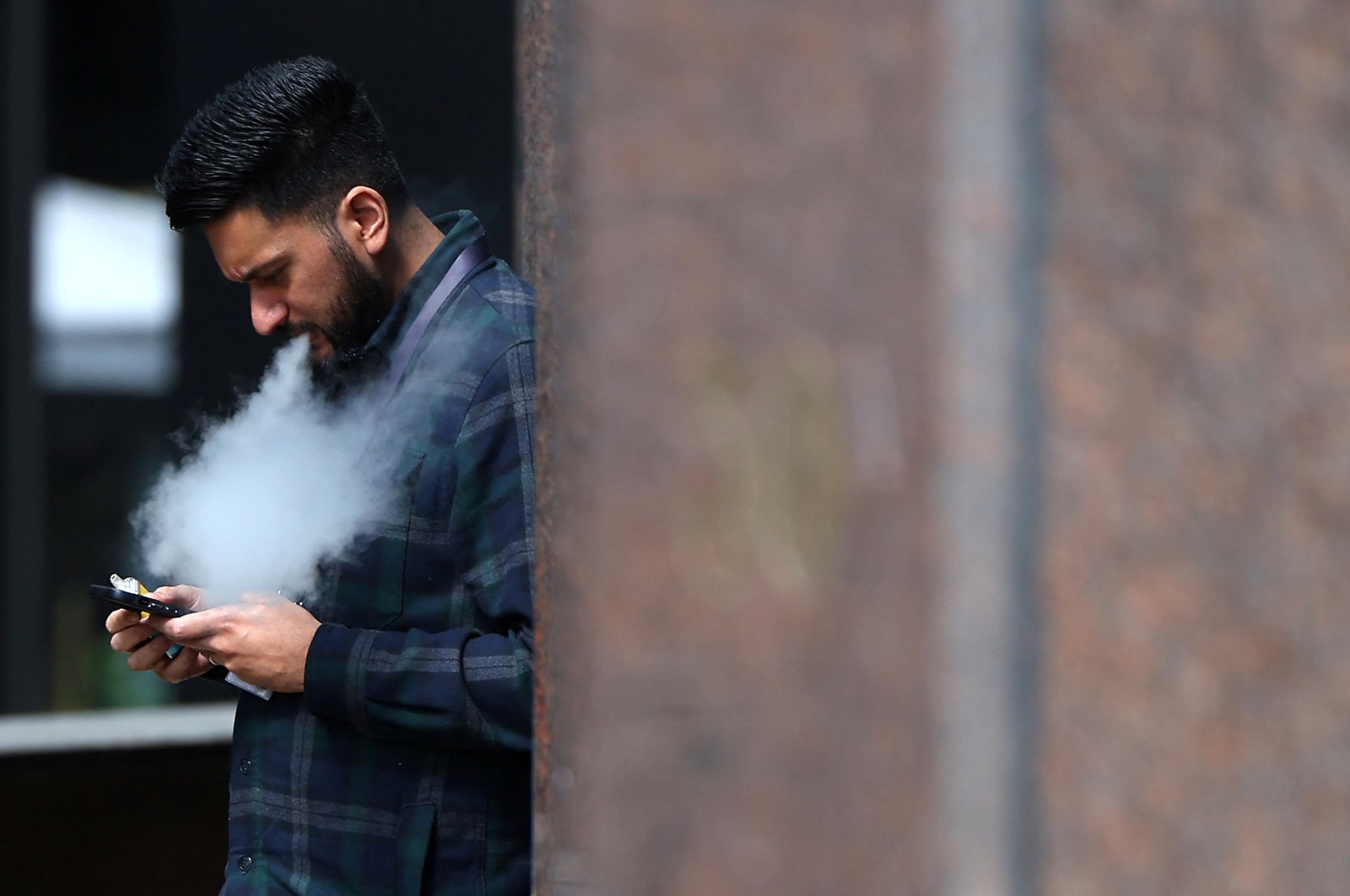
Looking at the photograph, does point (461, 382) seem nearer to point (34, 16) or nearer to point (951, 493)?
point (951, 493)

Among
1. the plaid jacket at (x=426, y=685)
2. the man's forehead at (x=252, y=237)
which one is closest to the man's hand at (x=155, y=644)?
the plaid jacket at (x=426, y=685)

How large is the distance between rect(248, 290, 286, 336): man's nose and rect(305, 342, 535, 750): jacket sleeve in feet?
2.36

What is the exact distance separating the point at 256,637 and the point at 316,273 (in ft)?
2.62

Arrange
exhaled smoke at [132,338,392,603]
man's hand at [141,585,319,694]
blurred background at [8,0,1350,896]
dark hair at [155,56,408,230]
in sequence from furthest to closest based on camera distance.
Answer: dark hair at [155,56,408,230]
exhaled smoke at [132,338,392,603]
man's hand at [141,585,319,694]
blurred background at [8,0,1350,896]

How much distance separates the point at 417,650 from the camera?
2.53 meters

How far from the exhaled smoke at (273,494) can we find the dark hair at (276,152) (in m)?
0.31

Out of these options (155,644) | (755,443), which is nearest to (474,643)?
(155,644)

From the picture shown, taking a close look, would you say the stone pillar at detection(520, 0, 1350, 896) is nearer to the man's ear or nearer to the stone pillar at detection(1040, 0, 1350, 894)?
the stone pillar at detection(1040, 0, 1350, 894)

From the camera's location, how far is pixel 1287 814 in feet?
3.67

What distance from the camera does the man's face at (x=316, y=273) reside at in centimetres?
308

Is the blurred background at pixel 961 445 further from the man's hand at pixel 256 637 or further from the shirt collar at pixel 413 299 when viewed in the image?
the shirt collar at pixel 413 299

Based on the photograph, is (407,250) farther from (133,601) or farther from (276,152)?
(133,601)

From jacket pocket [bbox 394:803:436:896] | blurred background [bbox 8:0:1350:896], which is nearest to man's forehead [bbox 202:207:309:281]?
jacket pocket [bbox 394:803:436:896]

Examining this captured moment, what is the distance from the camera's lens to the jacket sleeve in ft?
8.20
